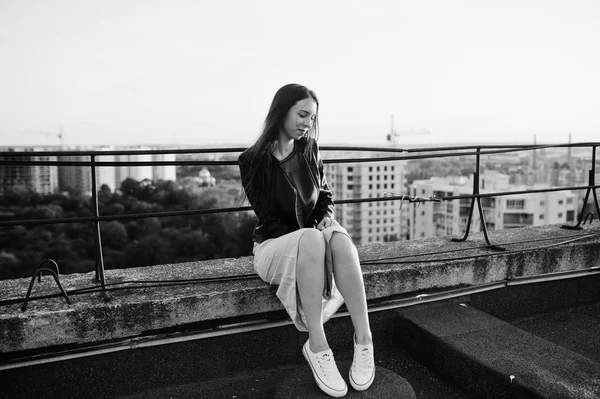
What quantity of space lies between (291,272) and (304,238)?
19cm

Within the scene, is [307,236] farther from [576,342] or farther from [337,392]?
[576,342]

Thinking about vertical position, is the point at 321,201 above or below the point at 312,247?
above

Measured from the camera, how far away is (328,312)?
2611mm

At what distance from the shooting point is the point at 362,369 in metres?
2.41

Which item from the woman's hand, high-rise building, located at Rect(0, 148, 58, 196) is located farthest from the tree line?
the woman's hand

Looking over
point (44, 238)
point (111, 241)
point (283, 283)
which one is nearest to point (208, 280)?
point (283, 283)

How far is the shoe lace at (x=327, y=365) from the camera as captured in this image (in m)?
2.35

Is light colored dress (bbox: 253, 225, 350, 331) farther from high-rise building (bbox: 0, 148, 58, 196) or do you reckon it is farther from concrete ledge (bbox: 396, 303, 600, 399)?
high-rise building (bbox: 0, 148, 58, 196)

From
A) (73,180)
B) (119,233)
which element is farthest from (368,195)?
(119,233)

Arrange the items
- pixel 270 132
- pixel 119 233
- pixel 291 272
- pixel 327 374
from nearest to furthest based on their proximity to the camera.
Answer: pixel 327 374, pixel 291 272, pixel 270 132, pixel 119 233

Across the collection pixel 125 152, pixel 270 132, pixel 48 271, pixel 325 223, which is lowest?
pixel 48 271

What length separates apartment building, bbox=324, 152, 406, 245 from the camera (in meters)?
75.9

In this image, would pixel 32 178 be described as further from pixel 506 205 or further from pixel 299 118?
pixel 506 205

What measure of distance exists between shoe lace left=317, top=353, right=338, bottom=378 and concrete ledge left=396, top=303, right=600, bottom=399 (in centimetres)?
71
